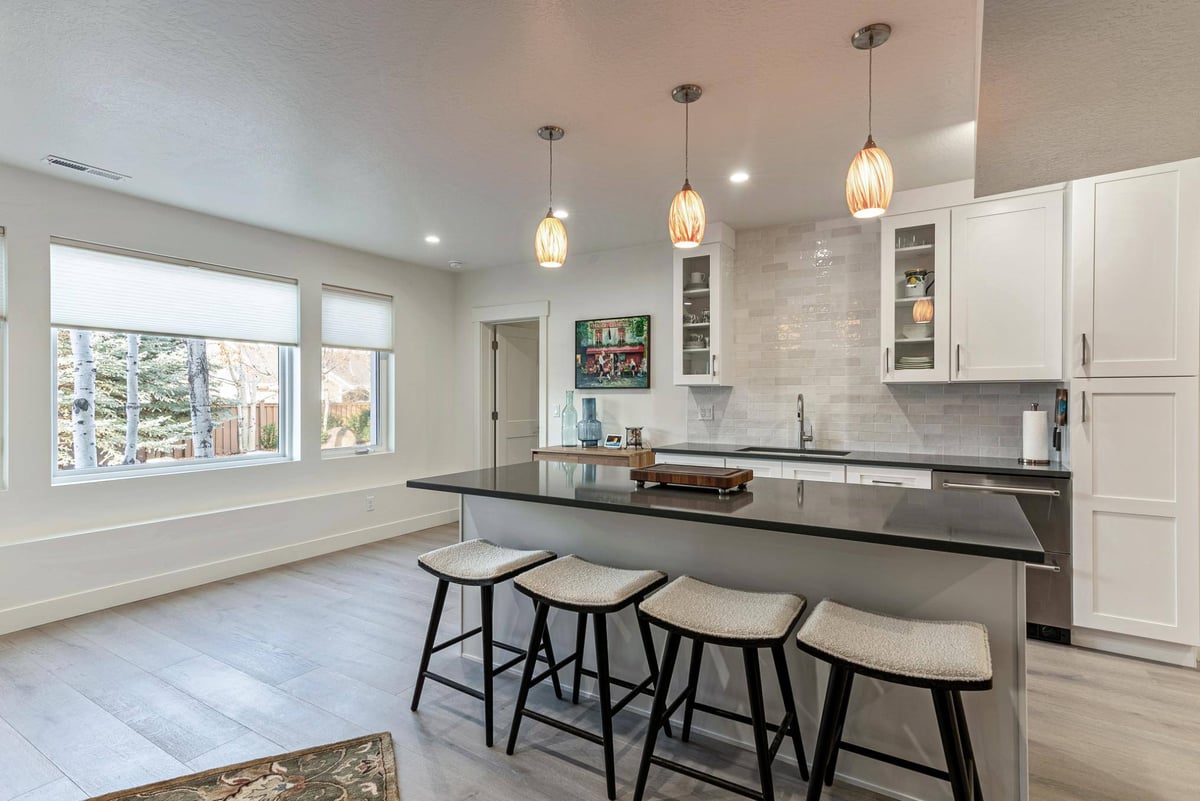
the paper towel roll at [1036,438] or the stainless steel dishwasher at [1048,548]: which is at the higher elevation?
the paper towel roll at [1036,438]

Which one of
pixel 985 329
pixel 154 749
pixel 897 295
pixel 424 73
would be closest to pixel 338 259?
pixel 424 73

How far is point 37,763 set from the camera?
6.77ft

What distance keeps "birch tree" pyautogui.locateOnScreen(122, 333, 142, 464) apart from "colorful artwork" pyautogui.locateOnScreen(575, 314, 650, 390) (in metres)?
3.28

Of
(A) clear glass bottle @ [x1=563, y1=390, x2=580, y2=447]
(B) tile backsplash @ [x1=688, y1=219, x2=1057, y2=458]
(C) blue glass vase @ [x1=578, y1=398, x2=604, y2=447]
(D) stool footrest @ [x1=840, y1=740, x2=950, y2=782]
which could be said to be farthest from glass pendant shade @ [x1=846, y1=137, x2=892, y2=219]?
(A) clear glass bottle @ [x1=563, y1=390, x2=580, y2=447]

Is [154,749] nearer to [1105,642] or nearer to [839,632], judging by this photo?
[839,632]

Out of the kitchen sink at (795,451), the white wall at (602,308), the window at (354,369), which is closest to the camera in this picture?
the kitchen sink at (795,451)

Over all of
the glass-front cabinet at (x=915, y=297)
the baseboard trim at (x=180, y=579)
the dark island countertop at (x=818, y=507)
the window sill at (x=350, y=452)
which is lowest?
the baseboard trim at (x=180, y=579)

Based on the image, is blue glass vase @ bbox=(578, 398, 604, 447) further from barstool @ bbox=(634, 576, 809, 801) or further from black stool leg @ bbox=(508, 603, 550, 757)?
barstool @ bbox=(634, 576, 809, 801)

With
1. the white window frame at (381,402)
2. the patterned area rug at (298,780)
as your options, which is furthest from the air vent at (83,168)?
the patterned area rug at (298,780)

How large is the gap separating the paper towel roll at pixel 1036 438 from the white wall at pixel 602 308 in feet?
7.59

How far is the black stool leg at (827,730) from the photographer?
4.89 ft

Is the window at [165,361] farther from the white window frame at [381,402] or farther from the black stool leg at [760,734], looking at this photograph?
the black stool leg at [760,734]

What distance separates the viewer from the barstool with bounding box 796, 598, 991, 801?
138 cm

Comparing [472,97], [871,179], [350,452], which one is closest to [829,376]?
[871,179]
